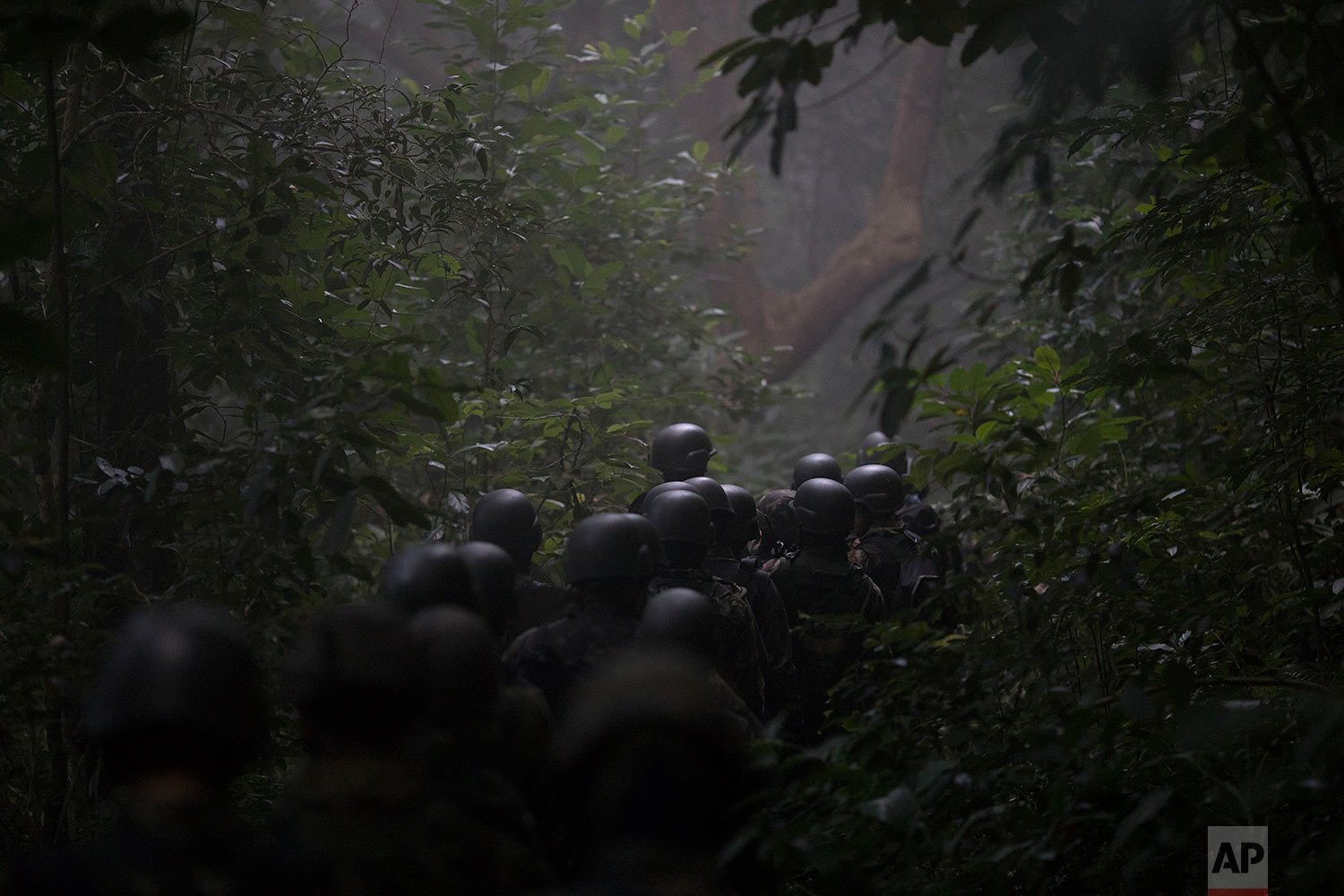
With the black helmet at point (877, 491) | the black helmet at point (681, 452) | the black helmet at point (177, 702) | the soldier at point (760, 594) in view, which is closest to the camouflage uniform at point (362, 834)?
the black helmet at point (177, 702)

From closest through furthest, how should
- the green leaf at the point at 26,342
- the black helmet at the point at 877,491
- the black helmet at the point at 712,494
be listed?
the green leaf at the point at 26,342 < the black helmet at the point at 712,494 < the black helmet at the point at 877,491

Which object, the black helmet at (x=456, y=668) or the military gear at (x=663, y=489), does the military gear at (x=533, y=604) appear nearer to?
the military gear at (x=663, y=489)

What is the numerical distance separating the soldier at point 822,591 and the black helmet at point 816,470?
3.47 feet

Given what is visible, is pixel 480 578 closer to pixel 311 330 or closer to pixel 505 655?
pixel 505 655

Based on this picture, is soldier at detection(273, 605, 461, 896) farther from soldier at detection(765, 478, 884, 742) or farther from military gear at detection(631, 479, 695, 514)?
soldier at detection(765, 478, 884, 742)

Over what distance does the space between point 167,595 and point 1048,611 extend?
3.01 metres

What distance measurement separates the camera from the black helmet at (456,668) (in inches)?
86.9

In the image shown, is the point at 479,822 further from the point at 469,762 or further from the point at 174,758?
the point at 174,758

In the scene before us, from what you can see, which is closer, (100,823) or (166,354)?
(100,823)

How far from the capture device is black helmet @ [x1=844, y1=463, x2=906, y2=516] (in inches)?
240

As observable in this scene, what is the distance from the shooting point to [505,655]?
3.28m

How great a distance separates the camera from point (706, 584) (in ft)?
13.8

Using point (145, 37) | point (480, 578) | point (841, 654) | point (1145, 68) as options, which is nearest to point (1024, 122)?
point (1145, 68)

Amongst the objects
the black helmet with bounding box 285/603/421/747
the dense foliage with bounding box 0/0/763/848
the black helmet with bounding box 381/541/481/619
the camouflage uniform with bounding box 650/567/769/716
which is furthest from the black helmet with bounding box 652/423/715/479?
the black helmet with bounding box 285/603/421/747
